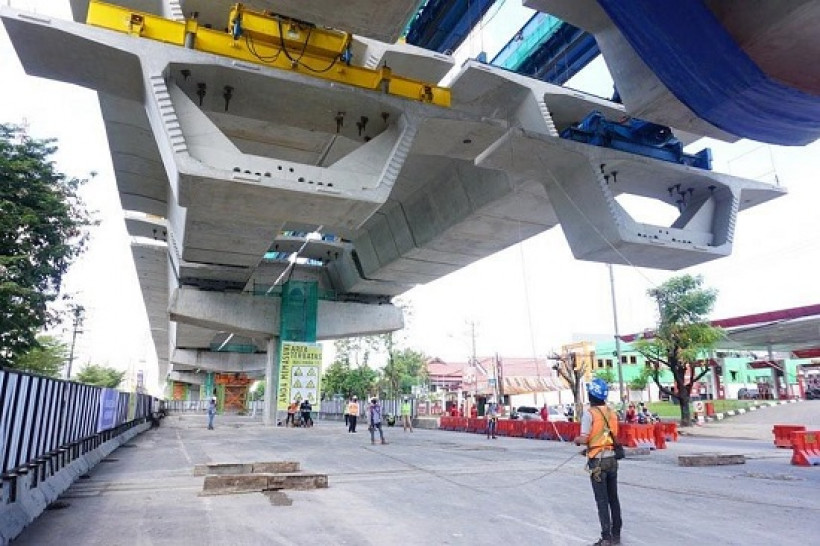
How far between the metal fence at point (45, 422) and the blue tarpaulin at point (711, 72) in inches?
337

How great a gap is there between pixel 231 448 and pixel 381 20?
44.6 feet

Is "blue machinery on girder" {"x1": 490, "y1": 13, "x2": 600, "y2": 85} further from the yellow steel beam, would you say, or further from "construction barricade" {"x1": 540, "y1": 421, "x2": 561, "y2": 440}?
"construction barricade" {"x1": 540, "y1": 421, "x2": 561, "y2": 440}

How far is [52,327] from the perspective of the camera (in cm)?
2292

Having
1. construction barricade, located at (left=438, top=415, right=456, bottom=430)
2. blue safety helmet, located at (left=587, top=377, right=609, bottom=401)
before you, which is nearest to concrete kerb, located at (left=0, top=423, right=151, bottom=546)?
blue safety helmet, located at (left=587, top=377, right=609, bottom=401)

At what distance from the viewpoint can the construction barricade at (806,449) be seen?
12.5 m

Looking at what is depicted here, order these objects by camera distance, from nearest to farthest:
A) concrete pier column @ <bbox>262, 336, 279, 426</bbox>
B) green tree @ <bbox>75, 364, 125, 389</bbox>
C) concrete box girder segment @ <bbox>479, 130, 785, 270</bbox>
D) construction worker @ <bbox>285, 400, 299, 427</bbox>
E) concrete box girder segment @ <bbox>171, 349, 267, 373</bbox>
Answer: concrete box girder segment @ <bbox>479, 130, 785, 270</bbox> → construction worker @ <bbox>285, 400, 299, 427</bbox> → concrete pier column @ <bbox>262, 336, 279, 426</bbox> → concrete box girder segment @ <bbox>171, 349, 267, 373</bbox> → green tree @ <bbox>75, 364, 125, 389</bbox>

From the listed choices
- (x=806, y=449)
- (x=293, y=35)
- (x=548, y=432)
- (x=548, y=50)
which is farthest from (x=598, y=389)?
(x=548, y=432)

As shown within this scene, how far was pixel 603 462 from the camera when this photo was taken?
208 inches

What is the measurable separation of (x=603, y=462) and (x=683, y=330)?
24513 mm

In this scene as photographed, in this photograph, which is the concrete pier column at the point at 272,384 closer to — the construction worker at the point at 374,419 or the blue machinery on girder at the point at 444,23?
the construction worker at the point at 374,419

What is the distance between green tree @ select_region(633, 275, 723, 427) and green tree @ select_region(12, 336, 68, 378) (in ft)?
125

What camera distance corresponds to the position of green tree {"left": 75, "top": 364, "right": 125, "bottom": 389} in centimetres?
7706

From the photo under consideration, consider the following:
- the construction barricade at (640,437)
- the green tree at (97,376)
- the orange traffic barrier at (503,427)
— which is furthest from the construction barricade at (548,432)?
the green tree at (97,376)

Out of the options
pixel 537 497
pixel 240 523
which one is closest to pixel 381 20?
pixel 240 523
